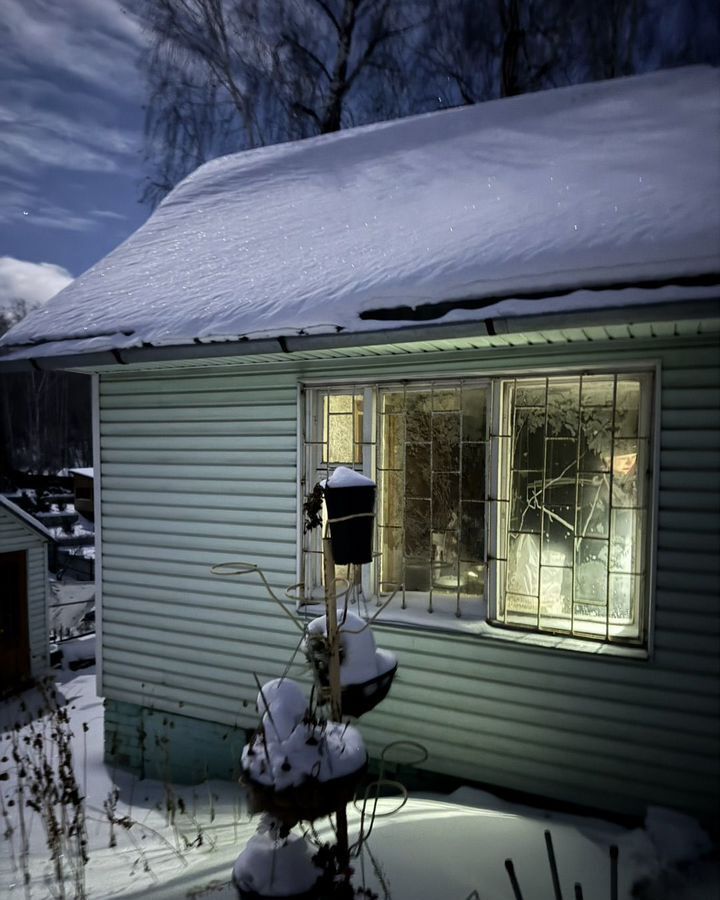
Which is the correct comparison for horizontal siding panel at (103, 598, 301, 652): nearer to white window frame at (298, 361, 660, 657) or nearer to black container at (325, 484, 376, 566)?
white window frame at (298, 361, 660, 657)

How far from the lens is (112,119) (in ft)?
49.9

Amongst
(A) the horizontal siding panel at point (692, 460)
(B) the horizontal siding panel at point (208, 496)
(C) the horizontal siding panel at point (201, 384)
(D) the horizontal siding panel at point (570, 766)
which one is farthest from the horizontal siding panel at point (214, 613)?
(A) the horizontal siding panel at point (692, 460)

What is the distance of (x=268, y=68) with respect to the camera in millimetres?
11406

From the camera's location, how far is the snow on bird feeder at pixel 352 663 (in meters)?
2.65

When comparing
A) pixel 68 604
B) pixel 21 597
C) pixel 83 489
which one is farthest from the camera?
pixel 83 489

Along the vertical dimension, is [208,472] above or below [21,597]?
above

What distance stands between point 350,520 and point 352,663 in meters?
0.64

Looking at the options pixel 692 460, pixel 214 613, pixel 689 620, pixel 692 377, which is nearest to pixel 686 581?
pixel 689 620

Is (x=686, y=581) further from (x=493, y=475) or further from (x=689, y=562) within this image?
(x=493, y=475)

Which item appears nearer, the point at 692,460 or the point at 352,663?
the point at 352,663

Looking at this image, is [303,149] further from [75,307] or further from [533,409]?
[533,409]

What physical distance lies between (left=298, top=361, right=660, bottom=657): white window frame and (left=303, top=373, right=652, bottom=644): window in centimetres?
1

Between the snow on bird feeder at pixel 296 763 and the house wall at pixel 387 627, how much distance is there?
5.34 feet

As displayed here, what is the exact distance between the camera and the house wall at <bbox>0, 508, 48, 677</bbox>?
1096cm
